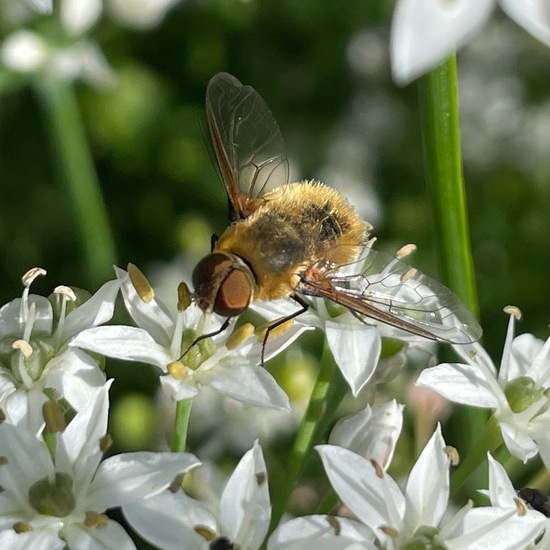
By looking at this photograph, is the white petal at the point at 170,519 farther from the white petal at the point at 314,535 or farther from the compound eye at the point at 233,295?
the compound eye at the point at 233,295

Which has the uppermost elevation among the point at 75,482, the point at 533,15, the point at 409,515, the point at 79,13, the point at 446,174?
the point at 79,13

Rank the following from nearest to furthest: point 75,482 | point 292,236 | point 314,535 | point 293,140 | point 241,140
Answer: point 314,535 < point 75,482 < point 292,236 < point 241,140 < point 293,140

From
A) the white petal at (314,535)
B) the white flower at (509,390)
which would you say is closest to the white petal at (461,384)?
the white flower at (509,390)

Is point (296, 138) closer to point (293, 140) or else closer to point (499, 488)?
point (293, 140)

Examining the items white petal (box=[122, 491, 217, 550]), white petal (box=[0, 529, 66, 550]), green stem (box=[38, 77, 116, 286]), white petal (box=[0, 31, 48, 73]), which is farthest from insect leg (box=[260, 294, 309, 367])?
white petal (box=[0, 31, 48, 73])

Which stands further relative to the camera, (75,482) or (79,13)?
(79,13)

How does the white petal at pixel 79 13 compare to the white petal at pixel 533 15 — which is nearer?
the white petal at pixel 533 15

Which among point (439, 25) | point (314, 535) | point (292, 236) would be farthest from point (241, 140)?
point (439, 25)

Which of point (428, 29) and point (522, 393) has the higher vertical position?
point (428, 29)
